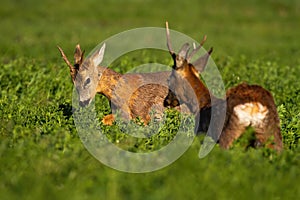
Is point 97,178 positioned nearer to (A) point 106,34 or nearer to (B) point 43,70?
(B) point 43,70

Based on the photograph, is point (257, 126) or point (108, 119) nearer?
point (257, 126)

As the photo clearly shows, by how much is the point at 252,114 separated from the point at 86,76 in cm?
316

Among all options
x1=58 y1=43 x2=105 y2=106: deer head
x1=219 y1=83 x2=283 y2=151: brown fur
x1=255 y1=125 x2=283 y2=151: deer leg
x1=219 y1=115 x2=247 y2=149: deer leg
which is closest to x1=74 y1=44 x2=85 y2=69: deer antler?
x1=58 y1=43 x2=105 y2=106: deer head

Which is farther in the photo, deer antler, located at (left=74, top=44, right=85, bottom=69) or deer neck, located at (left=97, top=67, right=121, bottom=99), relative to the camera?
deer neck, located at (left=97, top=67, right=121, bottom=99)

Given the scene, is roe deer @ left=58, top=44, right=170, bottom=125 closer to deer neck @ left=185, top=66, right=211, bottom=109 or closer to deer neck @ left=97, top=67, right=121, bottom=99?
deer neck @ left=97, top=67, right=121, bottom=99

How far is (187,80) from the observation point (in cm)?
932

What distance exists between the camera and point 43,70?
13773 mm

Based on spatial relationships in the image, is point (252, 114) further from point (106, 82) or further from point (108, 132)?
point (106, 82)

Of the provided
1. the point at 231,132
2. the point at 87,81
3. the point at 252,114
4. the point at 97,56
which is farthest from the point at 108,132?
the point at 97,56

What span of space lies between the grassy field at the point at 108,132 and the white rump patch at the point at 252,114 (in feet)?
1.14

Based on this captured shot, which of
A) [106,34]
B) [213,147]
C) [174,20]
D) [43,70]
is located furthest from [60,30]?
[213,147]

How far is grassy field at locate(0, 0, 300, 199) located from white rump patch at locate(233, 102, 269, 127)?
35 centimetres

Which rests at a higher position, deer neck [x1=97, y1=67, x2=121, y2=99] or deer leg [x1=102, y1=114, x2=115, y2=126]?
deer neck [x1=97, y1=67, x2=121, y2=99]

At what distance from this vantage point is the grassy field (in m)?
6.36
